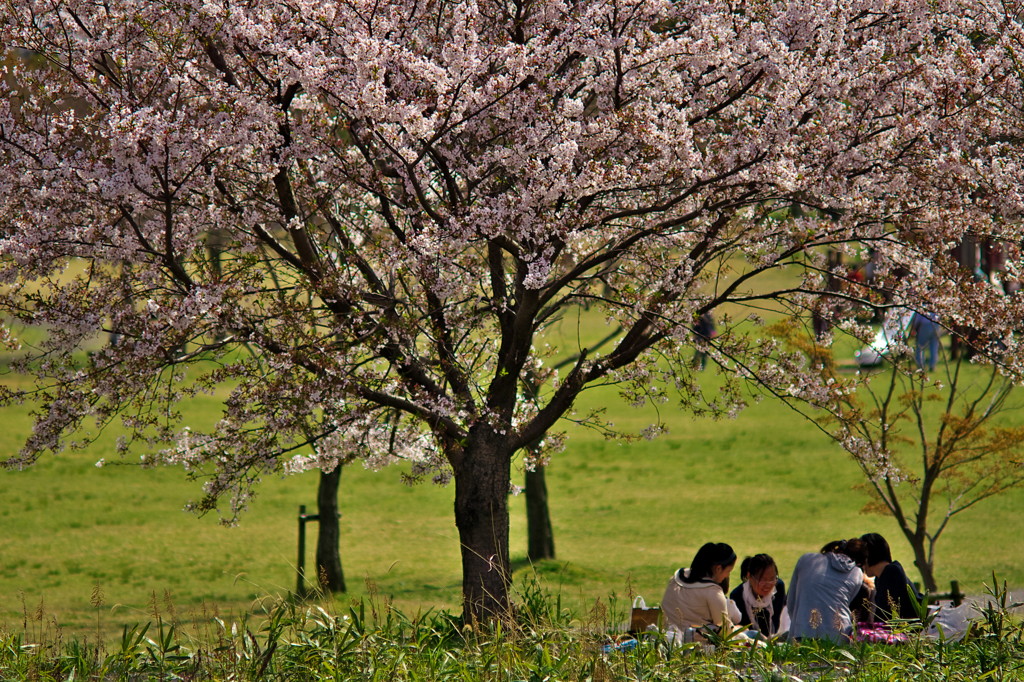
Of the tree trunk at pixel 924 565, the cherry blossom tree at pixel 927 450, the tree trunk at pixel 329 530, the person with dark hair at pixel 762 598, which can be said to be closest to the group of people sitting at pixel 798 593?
the person with dark hair at pixel 762 598

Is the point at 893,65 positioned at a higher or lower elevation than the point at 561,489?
higher

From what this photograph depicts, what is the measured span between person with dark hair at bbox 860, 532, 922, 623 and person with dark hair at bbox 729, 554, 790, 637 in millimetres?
700

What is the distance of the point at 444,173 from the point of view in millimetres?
7047

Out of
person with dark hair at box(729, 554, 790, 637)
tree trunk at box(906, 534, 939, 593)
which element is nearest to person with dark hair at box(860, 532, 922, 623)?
person with dark hair at box(729, 554, 790, 637)

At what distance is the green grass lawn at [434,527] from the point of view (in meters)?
14.6

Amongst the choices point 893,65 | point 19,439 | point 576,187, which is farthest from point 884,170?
point 19,439

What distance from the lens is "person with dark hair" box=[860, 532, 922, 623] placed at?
7.78 meters

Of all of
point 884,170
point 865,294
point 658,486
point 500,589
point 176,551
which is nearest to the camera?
point 884,170

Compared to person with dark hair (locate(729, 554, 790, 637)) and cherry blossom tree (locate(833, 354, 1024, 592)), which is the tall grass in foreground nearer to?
person with dark hair (locate(729, 554, 790, 637))

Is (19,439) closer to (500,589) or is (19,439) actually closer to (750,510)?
(750,510)

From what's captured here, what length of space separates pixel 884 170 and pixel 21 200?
595 centimetres

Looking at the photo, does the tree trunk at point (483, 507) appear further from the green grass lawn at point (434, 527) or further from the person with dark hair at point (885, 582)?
the green grass lawn at point (434, 527)

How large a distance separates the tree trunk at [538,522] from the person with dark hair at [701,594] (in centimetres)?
842

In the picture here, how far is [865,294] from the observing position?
8766mm
